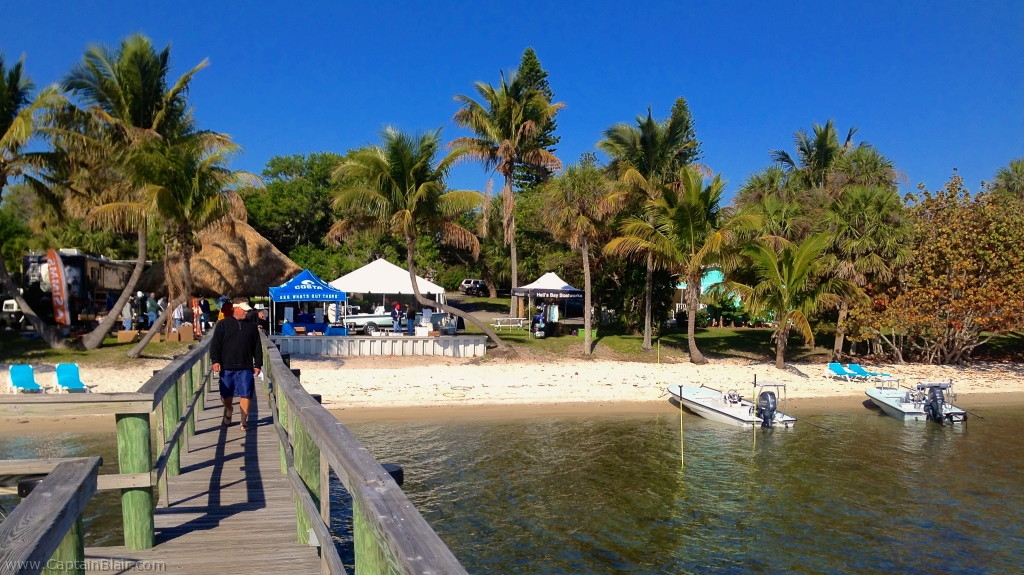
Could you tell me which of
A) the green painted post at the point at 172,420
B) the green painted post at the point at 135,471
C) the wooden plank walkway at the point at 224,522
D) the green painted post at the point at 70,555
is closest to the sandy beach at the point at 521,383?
the wooden plank walkway at the point at 224,522

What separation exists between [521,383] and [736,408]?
6594mm

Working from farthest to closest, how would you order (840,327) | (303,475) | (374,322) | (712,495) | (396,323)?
(374,322) → (396,323) → (840,327) → (712,495) → (303,475)

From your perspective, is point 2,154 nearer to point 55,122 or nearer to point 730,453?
point 55,122

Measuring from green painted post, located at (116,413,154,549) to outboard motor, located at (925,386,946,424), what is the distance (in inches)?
836

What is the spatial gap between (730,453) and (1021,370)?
19273 mm

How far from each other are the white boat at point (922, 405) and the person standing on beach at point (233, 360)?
18.6 m

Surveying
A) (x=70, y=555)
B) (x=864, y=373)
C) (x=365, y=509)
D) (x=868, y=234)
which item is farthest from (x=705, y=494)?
(x=868, y=234)

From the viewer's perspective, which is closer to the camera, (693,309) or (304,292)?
(304,292)

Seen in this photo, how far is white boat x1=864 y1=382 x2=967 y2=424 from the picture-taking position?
20062 mm

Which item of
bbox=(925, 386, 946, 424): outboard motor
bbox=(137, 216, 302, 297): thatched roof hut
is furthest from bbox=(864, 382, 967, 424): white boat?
bbox=(137, 216, 302, 297): thatched roof hut

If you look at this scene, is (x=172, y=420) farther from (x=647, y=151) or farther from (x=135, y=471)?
(x=647, y=151)

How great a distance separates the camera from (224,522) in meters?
4.88

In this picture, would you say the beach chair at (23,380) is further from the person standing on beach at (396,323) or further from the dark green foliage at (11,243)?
the dark green foliage at (11,243)

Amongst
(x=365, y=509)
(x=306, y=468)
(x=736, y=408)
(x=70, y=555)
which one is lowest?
(x=736, y=408)
